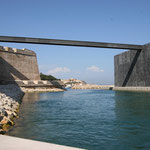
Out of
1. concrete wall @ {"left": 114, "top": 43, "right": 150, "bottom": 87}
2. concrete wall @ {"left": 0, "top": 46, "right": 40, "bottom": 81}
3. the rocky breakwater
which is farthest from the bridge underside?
the rocky breakwater

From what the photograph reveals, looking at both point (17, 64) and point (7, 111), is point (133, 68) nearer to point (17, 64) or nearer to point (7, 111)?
point (17, 64)

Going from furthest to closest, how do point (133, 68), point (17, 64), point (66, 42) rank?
point (17, 64) < point (133, 68) < point (66, 42)

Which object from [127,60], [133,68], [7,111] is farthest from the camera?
[127,60]

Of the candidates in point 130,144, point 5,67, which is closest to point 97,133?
point 130,144

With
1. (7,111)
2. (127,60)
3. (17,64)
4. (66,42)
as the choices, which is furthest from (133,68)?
(7,111)

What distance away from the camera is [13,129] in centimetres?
614

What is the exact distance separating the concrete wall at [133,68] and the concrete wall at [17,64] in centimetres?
1830

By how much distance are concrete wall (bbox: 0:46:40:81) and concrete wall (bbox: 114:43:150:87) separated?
18.3 meters

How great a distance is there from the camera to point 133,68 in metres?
33.6

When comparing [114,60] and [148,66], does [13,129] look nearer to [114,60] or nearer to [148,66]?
[148,66]

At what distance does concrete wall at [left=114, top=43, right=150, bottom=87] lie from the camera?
98.6 feet

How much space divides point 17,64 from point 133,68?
74.2 feet

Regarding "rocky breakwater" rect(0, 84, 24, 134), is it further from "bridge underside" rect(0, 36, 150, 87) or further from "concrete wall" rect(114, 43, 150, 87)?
"concrete wall" rect(114, 43, 150, 87)

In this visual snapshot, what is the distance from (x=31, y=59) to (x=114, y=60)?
735 inches
